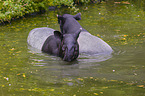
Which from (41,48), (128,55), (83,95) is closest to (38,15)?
(41,48)

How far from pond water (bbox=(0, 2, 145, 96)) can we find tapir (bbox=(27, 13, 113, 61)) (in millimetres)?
277

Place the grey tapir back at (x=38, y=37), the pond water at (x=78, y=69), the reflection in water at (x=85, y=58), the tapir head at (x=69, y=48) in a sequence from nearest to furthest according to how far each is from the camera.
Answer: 1. the pond water at (x=78, y=69)
2. the tapir head at (x=69, y=48)
3. the reflection in water at (x=85, y=58)
4. the grey tapir back at (x=38, y=37)

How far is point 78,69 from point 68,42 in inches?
36.8

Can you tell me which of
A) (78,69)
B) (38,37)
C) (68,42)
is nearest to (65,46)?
Answer: (68,42)

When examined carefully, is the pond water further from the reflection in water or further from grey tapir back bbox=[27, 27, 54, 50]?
grey tapir back bbox=[27, 27, 54, 50]

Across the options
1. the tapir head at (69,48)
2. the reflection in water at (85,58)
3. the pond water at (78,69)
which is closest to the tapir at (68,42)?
the tapir head at (69,48)

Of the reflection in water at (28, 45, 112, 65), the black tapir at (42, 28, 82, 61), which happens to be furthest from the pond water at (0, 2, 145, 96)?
the black tapir at (42, 28, 82, 61)

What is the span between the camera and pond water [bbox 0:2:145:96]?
18.9 feet

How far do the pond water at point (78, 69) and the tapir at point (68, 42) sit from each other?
0.28 meters

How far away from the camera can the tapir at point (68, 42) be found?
785cm

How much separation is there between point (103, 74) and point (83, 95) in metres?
1.41

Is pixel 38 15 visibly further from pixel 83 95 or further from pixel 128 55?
pixel 83 95

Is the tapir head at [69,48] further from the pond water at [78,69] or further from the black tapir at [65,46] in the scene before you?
the pond water at [78,69]

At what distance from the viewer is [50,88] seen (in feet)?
19.4
